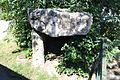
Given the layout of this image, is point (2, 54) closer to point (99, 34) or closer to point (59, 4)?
point (59, 4)

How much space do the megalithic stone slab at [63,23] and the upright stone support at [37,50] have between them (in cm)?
33

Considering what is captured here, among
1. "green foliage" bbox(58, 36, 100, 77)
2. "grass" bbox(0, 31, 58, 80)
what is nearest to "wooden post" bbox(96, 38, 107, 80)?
"green foliage" bbox(58, 36, 100, 77)

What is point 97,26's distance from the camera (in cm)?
802

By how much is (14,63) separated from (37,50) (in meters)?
0.82

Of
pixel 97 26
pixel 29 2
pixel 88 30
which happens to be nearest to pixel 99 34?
pixel 97 26

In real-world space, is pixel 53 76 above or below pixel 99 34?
below

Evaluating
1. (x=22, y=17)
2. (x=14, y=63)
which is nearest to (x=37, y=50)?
(x=14, y=63)

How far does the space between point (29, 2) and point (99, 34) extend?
1.87m

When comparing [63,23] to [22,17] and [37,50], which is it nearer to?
[37,50]

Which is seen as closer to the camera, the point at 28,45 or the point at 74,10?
the point at 74,10

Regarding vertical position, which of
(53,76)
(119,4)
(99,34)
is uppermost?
(119,4)

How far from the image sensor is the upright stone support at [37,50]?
766cm

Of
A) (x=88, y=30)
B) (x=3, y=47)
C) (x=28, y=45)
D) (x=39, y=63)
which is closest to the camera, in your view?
(x=88, y=30)

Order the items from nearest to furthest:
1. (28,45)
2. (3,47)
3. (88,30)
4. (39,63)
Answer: (88,30)
(39,63)
(28,45)
(3,47)
